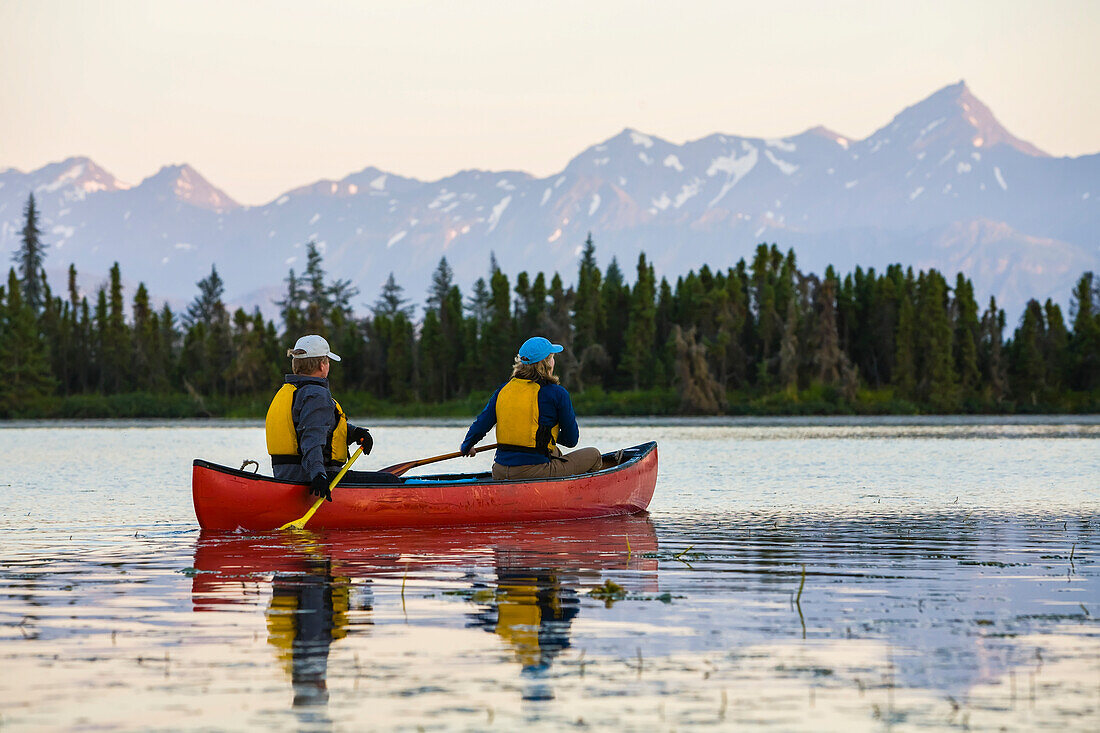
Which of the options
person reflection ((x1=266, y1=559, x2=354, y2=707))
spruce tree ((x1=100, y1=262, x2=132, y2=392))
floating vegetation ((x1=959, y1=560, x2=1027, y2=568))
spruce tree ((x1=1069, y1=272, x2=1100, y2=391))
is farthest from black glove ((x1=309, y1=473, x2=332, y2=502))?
spruce tree ((x1=100, y1=262, x2=132, y2=392))

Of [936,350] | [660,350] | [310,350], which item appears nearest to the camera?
[310,350]

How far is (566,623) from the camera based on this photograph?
9719mm

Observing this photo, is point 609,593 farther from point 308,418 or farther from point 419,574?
point 308,418

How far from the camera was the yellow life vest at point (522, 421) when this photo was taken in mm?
17109

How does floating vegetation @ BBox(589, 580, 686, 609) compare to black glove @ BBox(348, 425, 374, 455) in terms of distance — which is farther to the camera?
black glove @ BBox(348, 425, 374, 455)

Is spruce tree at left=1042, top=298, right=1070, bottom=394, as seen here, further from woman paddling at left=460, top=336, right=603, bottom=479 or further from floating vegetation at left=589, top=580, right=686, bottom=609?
floating vegetation at left=589, top=580, right=686, bottom=609

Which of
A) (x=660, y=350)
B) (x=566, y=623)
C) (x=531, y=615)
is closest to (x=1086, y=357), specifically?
(x=660, y=350)

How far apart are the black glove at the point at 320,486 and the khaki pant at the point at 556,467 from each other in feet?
8.42

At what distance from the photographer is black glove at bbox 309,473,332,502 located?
15898 millimetres

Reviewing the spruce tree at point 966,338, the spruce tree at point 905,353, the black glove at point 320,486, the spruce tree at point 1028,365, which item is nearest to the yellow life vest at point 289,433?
the black glove at point 320,486

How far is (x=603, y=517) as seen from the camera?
1902cm

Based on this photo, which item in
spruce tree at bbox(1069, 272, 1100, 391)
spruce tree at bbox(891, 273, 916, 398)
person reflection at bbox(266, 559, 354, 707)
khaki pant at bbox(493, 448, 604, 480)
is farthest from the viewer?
spruce tree at bbox(1069, 272, 1100, 391)

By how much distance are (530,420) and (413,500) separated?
1743mm

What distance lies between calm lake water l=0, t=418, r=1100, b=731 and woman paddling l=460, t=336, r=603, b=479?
2.75 ft
